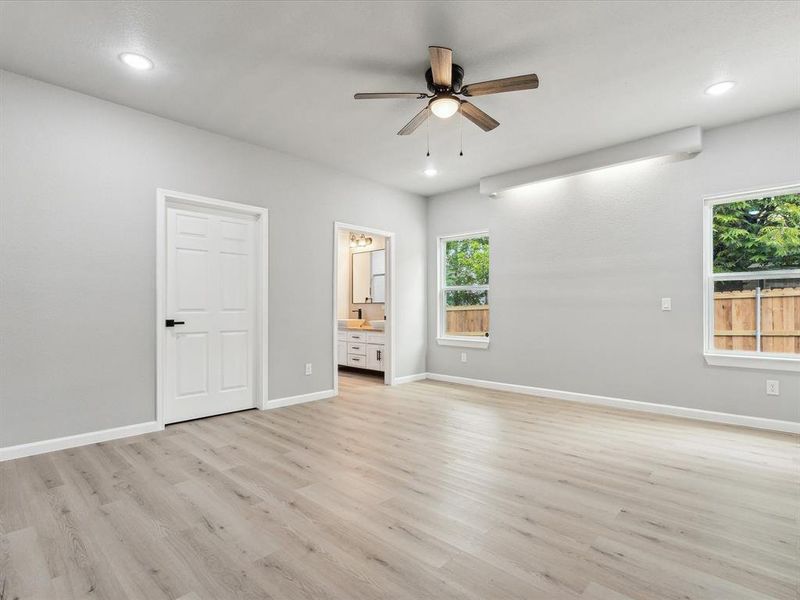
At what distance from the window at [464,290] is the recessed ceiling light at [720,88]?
291cm

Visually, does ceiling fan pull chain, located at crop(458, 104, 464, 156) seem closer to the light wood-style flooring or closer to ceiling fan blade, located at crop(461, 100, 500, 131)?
ceiling fan blade, located at crop(461, 100, 500, 131)

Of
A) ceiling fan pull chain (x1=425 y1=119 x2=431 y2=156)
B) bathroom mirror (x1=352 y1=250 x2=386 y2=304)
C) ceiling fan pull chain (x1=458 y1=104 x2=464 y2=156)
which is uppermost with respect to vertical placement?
ceiling fan pull chain (x1=458 y1=104 x2=464 y2=156)

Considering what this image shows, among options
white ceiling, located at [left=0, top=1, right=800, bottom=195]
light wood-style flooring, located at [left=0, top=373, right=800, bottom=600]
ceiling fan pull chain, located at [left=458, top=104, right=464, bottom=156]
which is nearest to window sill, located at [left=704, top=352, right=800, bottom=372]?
light wood-style flooring, located at [left=0, top=373, right=800, bottom=600]

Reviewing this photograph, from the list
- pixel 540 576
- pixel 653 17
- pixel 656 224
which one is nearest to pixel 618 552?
pixel 540 576

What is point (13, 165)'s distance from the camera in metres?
3.02

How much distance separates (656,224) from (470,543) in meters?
3.84

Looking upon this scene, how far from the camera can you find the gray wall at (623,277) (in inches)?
150

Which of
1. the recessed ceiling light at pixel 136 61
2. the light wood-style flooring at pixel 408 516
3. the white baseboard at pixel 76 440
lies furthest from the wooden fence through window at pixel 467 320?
the recessed ceiling light at pixel 136 61

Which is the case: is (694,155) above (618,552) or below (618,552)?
above

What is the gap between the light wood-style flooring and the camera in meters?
1.64

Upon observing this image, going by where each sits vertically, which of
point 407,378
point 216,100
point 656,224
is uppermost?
point 216,100

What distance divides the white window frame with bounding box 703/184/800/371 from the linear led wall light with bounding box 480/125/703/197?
0.59 meters

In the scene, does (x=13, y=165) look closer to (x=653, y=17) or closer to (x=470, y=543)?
(x=470, y=543)

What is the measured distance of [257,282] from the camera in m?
4.45
